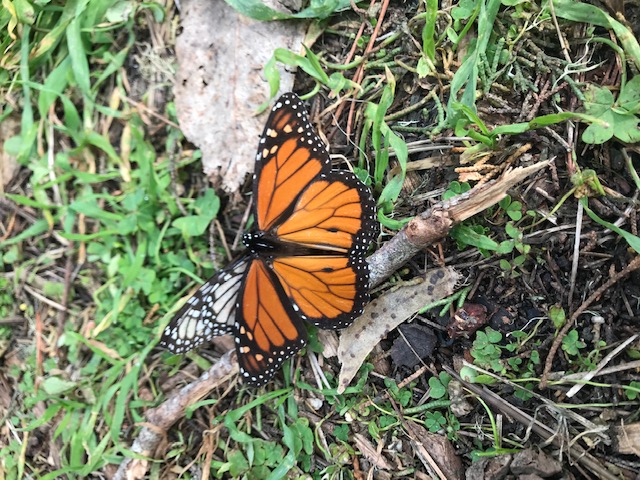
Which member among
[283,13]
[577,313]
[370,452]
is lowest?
[370,452]

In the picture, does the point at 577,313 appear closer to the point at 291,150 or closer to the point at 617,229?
the point at 617,229

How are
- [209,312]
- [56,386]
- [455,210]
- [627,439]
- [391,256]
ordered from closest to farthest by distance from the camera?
[627,439] → [455,210] → [391,256] → [209,312] → [56,386]

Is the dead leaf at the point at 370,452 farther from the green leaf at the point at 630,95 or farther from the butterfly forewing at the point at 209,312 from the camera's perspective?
the green leaf at the point at 630,95

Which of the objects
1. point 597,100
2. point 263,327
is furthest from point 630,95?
point 263,327

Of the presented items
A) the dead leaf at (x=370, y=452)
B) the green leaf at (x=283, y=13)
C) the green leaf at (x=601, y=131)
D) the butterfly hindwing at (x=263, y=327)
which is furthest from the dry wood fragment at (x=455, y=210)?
the green leaf at (x=283, y=13)

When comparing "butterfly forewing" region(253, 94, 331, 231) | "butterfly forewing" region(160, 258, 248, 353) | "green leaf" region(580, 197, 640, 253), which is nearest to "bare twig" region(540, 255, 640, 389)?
"green leaf" region(580, 197, 640, 253)

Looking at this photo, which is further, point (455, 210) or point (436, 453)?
point (436, 453)

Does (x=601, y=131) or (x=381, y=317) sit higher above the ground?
(x=601, y=131)

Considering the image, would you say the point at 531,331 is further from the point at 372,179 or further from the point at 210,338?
the point at 210,338
